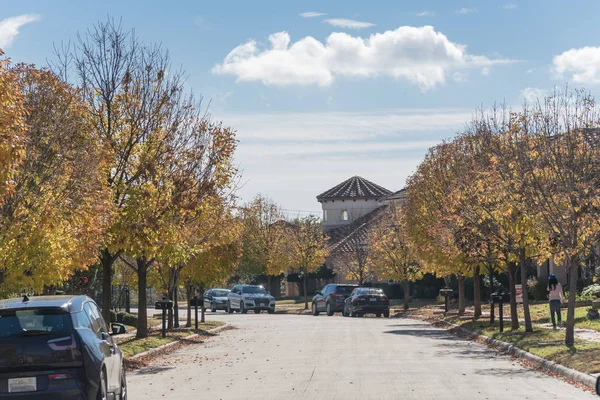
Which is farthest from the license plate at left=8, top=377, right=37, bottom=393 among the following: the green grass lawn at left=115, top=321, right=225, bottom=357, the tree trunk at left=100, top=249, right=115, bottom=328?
the tree trunk at left=100, top=249, right=115, bottom=328

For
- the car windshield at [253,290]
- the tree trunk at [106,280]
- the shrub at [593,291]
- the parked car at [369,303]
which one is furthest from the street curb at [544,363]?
the car windshield at [253,290]

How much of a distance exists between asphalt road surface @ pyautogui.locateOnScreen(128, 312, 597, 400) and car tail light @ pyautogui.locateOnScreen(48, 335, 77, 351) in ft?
13.6

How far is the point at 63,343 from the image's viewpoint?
1047cm

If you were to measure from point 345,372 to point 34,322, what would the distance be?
320 inches

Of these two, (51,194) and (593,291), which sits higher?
(51,194)

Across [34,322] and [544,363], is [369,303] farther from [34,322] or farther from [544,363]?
[34,322]

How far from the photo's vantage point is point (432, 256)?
37.7 metres

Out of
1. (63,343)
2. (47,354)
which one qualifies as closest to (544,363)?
(63,343)

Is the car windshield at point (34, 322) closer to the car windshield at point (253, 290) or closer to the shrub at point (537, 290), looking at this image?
the shrub at point (537, 290)

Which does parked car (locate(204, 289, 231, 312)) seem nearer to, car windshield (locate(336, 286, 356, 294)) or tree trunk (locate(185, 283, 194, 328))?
car windshield (locate(336, 286, 356, 294))

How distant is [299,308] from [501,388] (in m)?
48.8

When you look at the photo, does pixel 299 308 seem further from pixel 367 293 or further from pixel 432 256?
pixel 432 256

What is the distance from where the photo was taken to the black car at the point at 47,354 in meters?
10.4

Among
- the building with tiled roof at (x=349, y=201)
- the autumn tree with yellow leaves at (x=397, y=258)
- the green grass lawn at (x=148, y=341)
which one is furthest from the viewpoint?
the building with tiled roof at (x=349, y=201)
